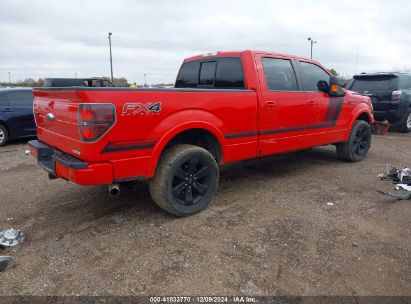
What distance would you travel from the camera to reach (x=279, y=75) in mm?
4918

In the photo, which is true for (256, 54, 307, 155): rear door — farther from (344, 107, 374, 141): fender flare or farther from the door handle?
(344, 107, 374, 141): fender flare

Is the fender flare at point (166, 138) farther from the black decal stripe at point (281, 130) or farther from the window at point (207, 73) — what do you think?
the window at point (207, 73)

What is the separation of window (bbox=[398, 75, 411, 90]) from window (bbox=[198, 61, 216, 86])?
23.2ft

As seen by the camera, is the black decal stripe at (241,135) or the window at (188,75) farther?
the window at (188,75)

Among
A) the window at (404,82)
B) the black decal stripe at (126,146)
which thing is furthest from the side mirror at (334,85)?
the window at (404,82)

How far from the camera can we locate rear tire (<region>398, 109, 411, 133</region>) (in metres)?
10.1

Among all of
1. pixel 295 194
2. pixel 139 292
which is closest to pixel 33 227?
pixel 139 292

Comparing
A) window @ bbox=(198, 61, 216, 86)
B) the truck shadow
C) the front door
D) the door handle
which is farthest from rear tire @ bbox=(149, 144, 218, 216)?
the front door

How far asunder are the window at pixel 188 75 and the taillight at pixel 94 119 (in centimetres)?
238

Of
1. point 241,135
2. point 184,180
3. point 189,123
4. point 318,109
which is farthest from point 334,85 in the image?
point 184,180

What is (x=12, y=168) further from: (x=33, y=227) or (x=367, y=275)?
(x=367, y=275)

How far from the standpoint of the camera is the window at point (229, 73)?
15.2 feet

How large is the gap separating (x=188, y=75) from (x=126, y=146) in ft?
8.08

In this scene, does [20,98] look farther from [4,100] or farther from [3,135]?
[3,135]
